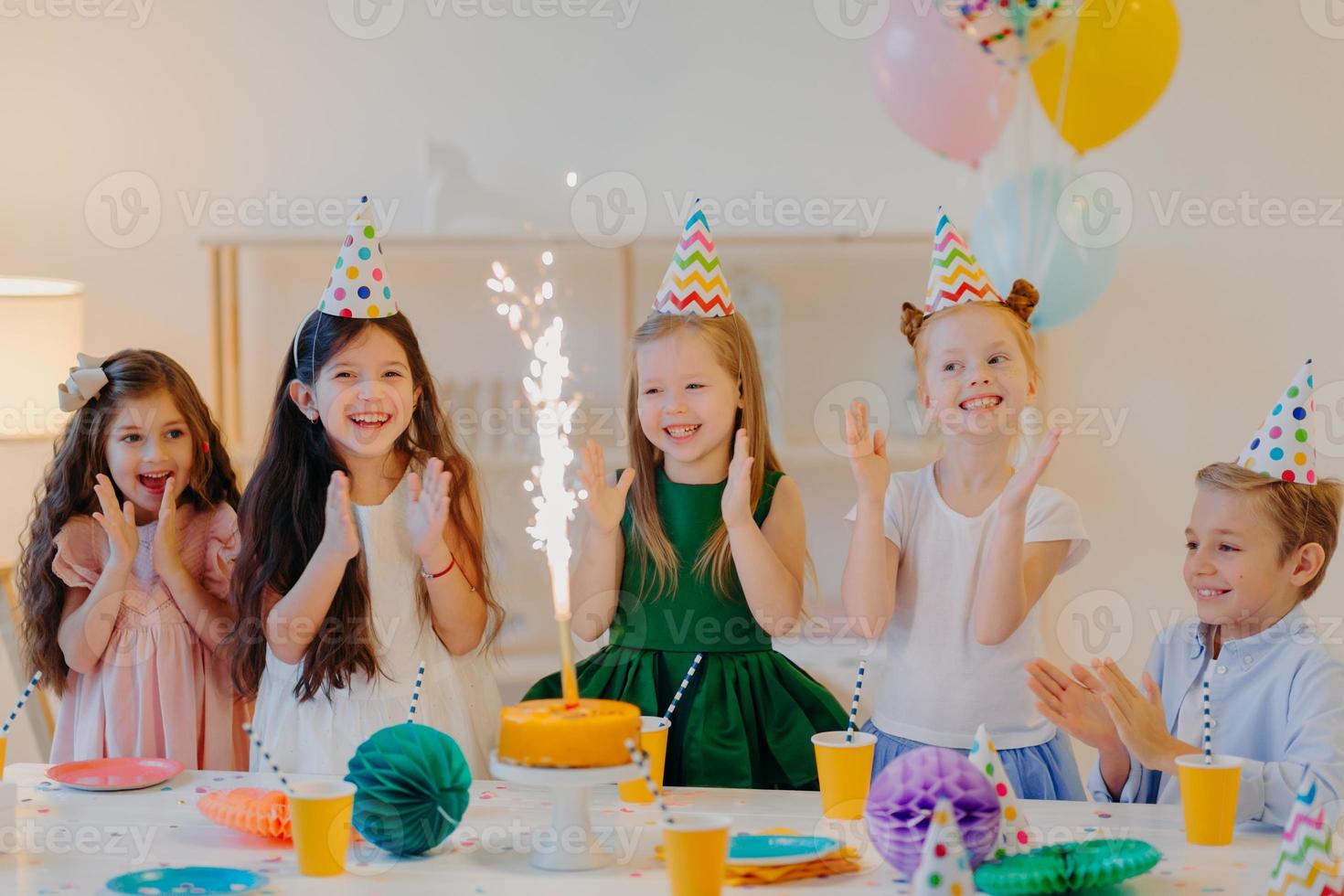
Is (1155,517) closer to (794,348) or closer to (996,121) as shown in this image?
(794,348)

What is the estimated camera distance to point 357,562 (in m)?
2.11

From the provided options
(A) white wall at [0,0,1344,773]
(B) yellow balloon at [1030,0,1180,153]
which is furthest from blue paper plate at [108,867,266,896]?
(A) white wall at [0,0,1344,773]

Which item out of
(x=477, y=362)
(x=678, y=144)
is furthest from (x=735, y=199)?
(x=477, y=362)

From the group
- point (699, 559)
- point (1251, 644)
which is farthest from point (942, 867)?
point (699, 559)

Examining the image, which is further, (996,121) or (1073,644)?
(1073,644)

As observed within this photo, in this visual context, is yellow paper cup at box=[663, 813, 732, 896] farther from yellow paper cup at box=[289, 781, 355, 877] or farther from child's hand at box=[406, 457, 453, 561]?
child's hand at box=[406, 457, 453, 561]

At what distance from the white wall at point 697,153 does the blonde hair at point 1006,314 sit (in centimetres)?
167

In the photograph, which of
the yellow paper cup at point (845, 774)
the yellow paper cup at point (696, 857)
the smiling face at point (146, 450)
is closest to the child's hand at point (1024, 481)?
the yellow paper cup at point (845, 774)

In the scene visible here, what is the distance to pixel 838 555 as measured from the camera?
12.8 feet

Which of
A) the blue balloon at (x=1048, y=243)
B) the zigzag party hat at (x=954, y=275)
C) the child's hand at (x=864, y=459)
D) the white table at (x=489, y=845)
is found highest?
the blue balloon at (x=1048, y=243)

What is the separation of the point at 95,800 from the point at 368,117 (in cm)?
267

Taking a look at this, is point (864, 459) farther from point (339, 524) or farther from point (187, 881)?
point (187, 881)

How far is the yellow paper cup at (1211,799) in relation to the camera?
1.40 m

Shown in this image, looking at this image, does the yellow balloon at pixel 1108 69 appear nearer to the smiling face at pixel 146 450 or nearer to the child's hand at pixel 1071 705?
the child's hand at pixel 1071 705
